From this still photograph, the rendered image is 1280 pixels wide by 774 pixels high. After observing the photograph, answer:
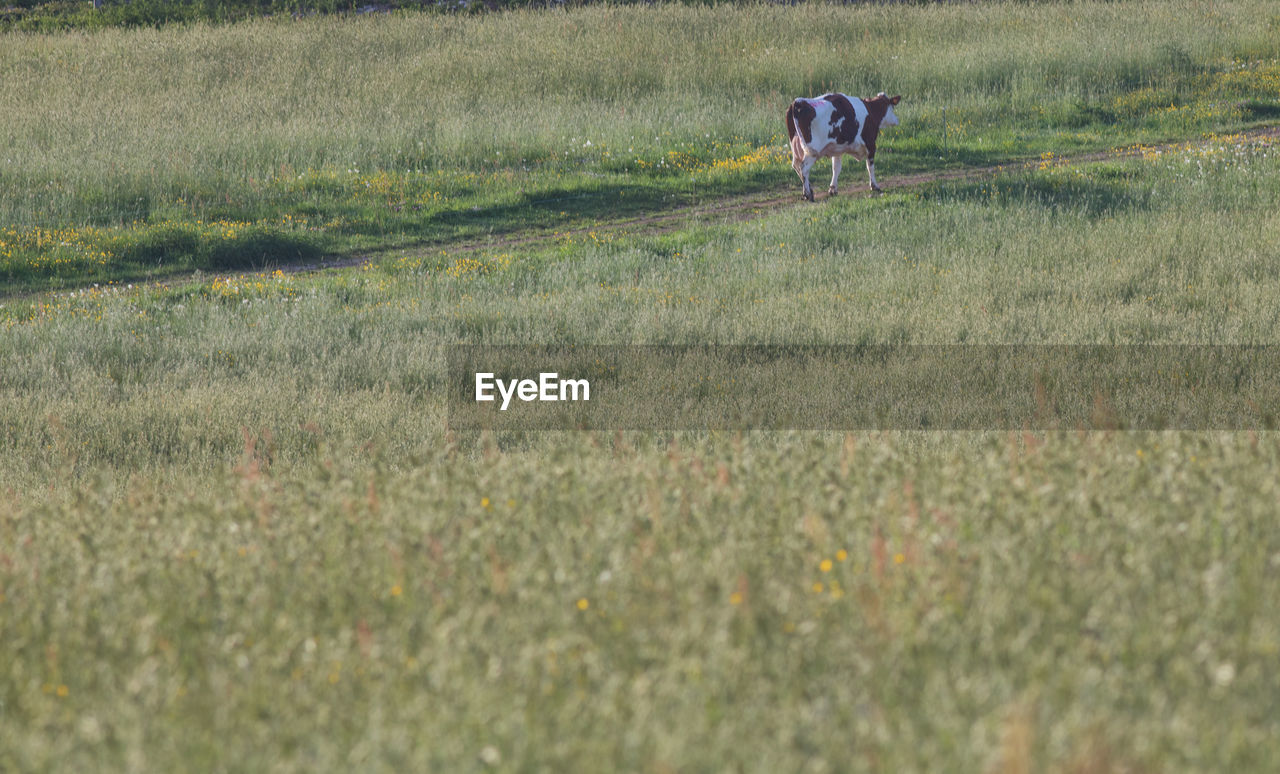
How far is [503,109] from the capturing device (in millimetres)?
24344

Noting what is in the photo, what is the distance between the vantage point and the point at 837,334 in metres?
Answer: 11.9

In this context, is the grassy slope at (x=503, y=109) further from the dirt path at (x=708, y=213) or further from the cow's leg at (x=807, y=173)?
the cow's leg at (x=807, y=173)

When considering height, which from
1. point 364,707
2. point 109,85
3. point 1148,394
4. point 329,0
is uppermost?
point 329,0

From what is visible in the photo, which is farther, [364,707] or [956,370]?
[956,370]

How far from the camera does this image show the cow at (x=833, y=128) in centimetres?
1805

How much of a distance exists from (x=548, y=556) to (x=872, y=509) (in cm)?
122

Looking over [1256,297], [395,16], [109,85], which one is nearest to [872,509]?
[1256,297]

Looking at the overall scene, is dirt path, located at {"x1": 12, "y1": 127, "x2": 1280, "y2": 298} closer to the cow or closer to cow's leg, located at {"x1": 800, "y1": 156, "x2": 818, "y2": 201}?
cow's leg, located at {"x1": 800, "y1": 156, "x2": 818, "y2": 201}

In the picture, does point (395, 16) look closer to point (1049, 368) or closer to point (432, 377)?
point (432, 377)

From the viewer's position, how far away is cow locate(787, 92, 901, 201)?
1805 centimetres

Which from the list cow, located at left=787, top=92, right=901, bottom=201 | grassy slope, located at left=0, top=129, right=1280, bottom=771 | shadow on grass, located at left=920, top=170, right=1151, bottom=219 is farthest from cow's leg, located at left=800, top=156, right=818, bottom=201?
grassy slope, located at left=0, top=129, right=1280, bottom=771

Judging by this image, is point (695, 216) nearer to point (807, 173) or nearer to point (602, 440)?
point (807, 173)

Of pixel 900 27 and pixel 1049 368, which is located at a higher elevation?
pixel 900 27

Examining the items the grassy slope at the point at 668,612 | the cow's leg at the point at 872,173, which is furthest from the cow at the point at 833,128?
the grassy slope at the point at 668,612
